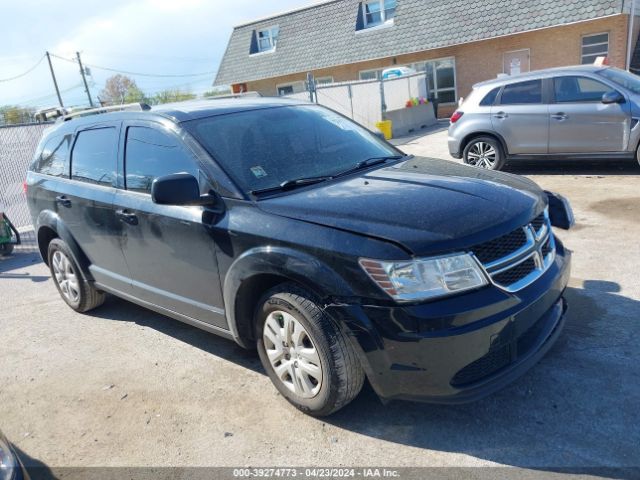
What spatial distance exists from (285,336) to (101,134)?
2.54 meters

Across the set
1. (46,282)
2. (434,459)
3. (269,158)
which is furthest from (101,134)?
(434,459)

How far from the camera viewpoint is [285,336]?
10.1 feet

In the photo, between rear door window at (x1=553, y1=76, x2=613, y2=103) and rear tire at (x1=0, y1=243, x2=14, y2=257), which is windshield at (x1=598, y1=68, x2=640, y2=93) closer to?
rear door window at (x1=553, y1=76, x2=613, y2=103)

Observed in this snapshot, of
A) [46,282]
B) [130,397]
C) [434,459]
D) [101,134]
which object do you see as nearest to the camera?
[434,459]

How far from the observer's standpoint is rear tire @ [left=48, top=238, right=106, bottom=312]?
4.94 meters

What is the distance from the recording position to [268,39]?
27562 mm

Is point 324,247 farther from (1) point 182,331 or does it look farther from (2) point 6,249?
(2) point 6,249

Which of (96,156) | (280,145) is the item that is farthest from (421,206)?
(96,156)

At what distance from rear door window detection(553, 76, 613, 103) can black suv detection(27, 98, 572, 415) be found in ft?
17.8

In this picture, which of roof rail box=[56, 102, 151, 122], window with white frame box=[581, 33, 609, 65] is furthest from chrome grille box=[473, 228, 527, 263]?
window with white frame box=[581, 33, 609, 65]

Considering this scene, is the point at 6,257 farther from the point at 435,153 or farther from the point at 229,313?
the point at 435,153

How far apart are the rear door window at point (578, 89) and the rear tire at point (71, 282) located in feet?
24.2

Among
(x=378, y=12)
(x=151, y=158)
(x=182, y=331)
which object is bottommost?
(x=182, y=331)

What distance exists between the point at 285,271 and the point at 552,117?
7096mm
